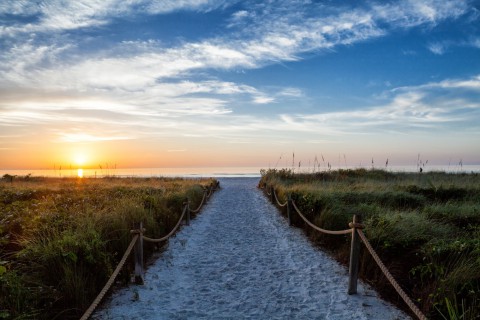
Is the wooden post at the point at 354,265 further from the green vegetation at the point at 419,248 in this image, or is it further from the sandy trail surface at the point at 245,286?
the green vegetation at the point at 419,248

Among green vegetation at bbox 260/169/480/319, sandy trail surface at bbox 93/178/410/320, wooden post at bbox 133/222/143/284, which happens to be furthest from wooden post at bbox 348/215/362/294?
wooden post at bbox 133/222/143/284

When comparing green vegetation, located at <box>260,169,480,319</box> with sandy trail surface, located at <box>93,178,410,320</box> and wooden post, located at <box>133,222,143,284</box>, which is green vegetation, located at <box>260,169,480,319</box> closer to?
sandy trail surface, located at <box>93,178,410,320</box>

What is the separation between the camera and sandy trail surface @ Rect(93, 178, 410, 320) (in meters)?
4.87

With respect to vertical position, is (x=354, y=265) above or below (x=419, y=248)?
below

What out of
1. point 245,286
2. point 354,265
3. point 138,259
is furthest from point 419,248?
point 138,259

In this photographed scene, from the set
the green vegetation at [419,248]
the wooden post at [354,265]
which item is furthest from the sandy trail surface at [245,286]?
the green vegetation at [419,248]

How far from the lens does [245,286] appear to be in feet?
19.5

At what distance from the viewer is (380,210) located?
9.40m

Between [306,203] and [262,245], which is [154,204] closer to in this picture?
[262,245]

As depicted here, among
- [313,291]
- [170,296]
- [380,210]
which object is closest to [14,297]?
[170,296]

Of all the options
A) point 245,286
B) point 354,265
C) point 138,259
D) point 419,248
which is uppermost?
point 419,248

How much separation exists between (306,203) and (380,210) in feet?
8.90

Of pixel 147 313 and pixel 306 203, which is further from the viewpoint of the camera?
pixel 306 203

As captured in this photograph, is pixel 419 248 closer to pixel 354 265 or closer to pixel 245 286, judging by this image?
pixel 354 265
